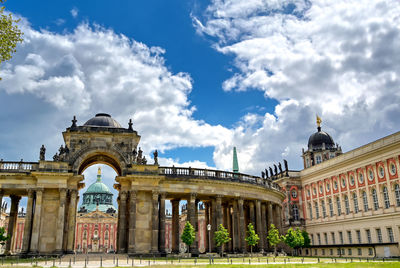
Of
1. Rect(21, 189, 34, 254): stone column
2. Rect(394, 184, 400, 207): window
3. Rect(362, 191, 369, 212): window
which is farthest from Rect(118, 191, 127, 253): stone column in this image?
Rect(362, 191, 369, 212): window

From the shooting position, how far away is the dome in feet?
366

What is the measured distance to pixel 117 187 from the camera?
2223 inches

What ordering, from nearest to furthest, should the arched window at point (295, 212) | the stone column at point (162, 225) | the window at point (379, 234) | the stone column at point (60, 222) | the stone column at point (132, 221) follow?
the stone column at point (60, 222)
the stone column at point (132, 221)
the stone column at point (162, 225)
the window at point (379, 234)
the arched window at point (295, 212)

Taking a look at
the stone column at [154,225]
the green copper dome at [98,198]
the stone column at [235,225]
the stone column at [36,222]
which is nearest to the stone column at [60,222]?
the stone column at [36,222]

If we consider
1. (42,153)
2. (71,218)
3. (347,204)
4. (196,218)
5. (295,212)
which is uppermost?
(42,153)

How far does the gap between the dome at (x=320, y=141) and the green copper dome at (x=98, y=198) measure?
355 feet

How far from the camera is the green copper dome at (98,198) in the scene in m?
183

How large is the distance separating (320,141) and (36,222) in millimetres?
86442

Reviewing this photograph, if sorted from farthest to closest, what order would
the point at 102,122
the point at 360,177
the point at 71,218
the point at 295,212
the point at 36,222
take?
the point at 295,212, the point at 360,177, the point at 102,122, the point at 71,218, the point at 36,222

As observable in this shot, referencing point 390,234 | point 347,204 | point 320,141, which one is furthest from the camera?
point 320,141

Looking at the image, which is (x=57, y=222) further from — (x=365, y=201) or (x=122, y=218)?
(x=365, y=201)

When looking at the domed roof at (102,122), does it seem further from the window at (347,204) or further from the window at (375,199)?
the window at (347,204)

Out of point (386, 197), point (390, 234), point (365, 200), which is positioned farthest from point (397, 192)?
point (365, 200)

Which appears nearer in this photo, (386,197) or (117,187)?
(117,187)
